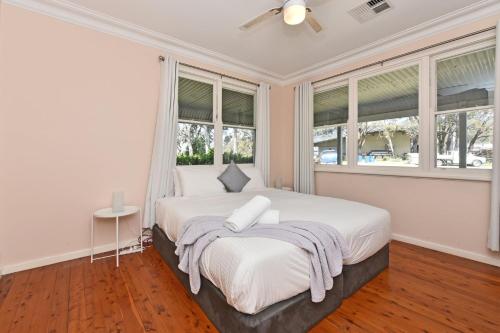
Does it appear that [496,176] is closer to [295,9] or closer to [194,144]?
[295,9]

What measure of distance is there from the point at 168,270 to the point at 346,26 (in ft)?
11.0

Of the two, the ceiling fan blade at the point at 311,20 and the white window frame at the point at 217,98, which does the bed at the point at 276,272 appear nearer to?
the white window frame at the point at 217,98

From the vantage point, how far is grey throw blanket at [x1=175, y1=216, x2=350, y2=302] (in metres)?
1.45

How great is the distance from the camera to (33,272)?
223 centimetres

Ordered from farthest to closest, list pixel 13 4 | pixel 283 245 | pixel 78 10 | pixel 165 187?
1. pixel 165 187
2. pixel 78 10
3. pixel 13 4
4. pixel 283 245

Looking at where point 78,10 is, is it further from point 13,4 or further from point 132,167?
point 132,167

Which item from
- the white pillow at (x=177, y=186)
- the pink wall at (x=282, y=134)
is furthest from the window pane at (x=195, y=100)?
the pink wall at (x=282, y=134)

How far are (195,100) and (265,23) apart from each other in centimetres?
145

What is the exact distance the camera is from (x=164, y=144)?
304 cm

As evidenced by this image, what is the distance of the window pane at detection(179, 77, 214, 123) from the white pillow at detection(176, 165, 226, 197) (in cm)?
80

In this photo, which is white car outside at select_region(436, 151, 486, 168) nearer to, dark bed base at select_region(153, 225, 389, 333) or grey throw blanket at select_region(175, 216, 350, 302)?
dark bed base at select_region(153, 225, 389, 333)

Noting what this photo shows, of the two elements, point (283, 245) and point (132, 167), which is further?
point (132, 167)

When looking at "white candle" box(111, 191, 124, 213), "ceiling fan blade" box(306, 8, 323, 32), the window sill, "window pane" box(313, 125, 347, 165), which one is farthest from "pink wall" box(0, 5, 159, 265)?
the window sill

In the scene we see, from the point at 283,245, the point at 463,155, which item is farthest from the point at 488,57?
the point at 283,245
